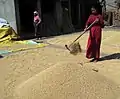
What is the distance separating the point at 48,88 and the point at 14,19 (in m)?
10.3

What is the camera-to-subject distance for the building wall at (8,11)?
1627cm

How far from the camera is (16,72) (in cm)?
889

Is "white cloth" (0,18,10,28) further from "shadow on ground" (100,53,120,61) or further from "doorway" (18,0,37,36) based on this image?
"shadow on ground" (100,53,120,61)

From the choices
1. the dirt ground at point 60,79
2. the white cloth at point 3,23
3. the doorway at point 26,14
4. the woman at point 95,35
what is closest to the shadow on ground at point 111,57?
the dirt ground at point 60,79

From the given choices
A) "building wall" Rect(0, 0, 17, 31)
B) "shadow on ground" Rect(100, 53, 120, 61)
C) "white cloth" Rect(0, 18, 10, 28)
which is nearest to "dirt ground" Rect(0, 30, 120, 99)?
"shadow on ground" Rect(100, 53, 120, 61)

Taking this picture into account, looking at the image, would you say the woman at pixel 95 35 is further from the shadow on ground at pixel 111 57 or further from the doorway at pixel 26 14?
the doorway at pixel 26 14

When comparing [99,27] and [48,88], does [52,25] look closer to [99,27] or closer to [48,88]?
[99,27]

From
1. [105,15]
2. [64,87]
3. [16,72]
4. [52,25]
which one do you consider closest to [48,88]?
[64,87]

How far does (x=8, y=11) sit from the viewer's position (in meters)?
16.4

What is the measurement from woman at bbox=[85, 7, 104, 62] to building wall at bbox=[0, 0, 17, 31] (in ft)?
24.5

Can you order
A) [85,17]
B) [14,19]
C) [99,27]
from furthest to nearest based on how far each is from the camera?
[85,17]
[14,19]
[99,27]

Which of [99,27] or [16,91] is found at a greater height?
[99,27]

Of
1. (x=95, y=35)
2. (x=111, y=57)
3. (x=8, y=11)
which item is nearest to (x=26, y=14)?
(x=8, y=11)

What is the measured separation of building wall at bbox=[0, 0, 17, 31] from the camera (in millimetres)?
16266
